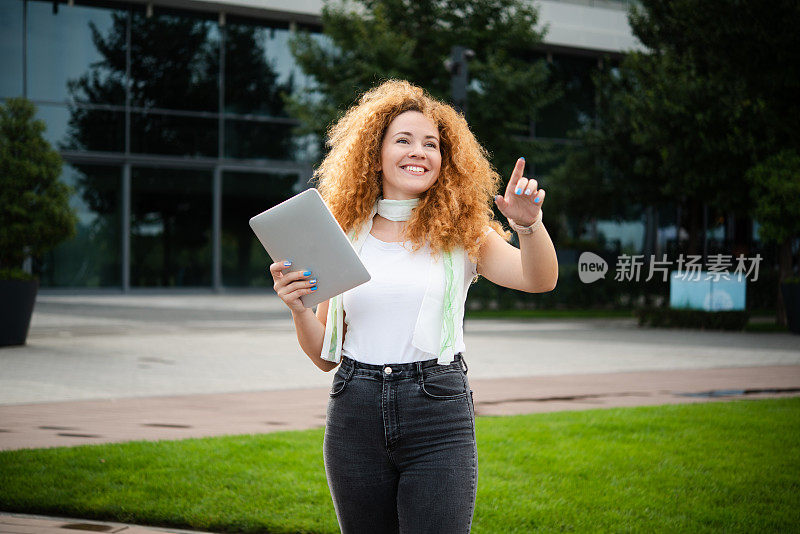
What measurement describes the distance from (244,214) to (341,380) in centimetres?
2525

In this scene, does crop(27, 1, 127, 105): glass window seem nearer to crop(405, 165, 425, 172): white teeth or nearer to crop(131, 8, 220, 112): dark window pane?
crop(131, 8, 220, 112): dark window pane

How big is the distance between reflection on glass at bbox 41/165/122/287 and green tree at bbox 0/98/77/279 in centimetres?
1244

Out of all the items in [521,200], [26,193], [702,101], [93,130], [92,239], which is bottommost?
[92,239]

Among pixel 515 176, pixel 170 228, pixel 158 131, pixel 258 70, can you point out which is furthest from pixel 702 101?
pixel 515 176

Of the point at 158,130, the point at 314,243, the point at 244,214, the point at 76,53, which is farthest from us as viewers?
the point at 244,214

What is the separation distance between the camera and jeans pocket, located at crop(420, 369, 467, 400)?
2.51 meters

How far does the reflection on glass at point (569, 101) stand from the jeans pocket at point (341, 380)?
27.2m

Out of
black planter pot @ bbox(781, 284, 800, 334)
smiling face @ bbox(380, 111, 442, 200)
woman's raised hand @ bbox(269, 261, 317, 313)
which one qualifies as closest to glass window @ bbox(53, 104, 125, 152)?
black planter pot @ bbox(781, 284, 800, 334)

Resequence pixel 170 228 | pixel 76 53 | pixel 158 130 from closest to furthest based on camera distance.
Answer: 1. pixel 76 53
2. pixel 158 130
3. pixel 170 228

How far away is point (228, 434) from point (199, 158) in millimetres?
20535

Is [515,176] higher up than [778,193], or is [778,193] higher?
[778,193]

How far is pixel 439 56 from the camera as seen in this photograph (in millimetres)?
19250

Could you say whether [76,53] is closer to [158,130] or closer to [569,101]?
[158,130]

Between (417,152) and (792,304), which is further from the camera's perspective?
(792,304)
